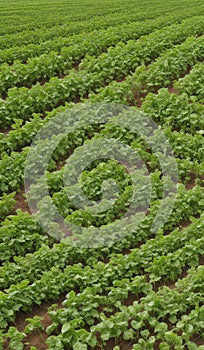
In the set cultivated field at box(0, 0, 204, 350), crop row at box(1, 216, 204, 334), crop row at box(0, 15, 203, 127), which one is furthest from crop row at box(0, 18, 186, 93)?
crop row at box(1, 216, 204, 334)

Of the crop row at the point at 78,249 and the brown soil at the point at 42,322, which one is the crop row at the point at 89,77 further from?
the brown soil at the point at 42,322

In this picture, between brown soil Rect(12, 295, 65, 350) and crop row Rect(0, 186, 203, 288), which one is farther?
crop row Rect(0, 186, 203, 288)

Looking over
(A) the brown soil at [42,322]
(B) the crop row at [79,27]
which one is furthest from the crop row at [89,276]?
(B) the crop row at [79,27]

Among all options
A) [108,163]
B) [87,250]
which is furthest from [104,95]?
[87,250]

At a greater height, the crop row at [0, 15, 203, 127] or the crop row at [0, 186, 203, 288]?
the crop row at [0, 15, 203, 127]

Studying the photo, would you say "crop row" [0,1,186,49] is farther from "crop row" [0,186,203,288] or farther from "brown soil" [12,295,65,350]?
"brown soil" [12,295,65,350]

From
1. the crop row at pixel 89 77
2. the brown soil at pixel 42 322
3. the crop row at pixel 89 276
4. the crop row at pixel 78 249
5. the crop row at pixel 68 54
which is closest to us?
the brown soil at pixel 42 322

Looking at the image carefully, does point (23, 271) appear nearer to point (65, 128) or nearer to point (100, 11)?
point (65, 128)

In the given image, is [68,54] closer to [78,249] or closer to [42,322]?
[78,249]
